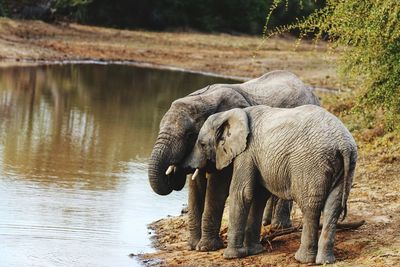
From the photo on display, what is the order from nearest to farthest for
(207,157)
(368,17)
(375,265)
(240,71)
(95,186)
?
(375,265)
(207,157)
(368,17)
(95,186)
(240,71)

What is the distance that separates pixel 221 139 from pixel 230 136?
4.5 inches

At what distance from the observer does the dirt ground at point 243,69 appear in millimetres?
10016

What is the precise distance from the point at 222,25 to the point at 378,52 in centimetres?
3778

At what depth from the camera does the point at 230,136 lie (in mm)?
9953

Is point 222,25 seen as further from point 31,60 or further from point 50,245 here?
point 50,245

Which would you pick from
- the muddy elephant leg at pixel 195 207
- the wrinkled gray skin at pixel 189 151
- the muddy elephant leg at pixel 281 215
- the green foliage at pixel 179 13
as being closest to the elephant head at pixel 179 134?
the wrinkled gray skin at pixel 189 151

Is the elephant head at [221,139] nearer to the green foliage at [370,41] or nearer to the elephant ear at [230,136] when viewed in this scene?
the elephant ear at [230,136]

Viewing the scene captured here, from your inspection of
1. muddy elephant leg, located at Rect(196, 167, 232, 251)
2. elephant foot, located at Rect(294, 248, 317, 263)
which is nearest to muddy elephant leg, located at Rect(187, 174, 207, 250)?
muddy elephant leg, located at Rect(196, 167, 232, 251)

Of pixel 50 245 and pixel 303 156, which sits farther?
pixel 50 245

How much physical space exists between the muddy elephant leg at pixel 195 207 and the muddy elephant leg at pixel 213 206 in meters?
0.27

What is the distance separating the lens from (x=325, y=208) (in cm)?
927

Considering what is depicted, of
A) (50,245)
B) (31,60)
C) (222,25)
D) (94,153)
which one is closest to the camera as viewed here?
(50,245)

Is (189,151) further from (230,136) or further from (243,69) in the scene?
(243,69)

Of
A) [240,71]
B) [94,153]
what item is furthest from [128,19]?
[94,153]
